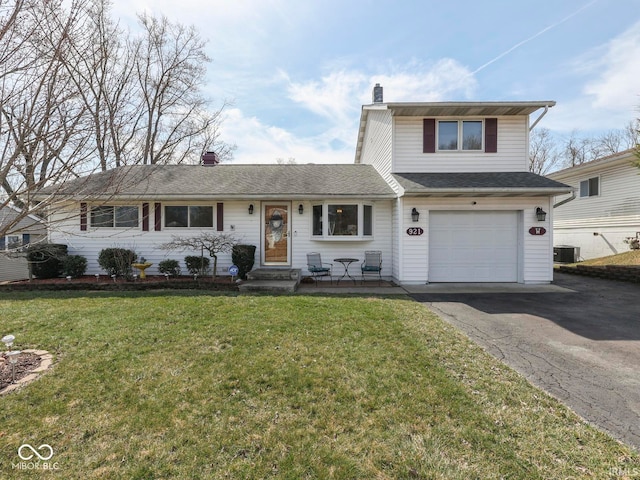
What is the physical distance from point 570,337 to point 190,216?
9966 millimetres

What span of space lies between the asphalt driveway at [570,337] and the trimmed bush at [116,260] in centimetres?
838

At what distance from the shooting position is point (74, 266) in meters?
8.97

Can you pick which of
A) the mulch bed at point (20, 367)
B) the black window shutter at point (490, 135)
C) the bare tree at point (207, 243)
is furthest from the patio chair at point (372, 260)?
the mulch bed at point (20, 367)

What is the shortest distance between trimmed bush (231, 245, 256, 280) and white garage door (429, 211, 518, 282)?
217 inches

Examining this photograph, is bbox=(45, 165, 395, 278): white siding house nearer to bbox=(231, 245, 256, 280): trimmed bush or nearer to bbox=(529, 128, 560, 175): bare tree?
bbox=(231, 245, 256, 280): trimmed bush

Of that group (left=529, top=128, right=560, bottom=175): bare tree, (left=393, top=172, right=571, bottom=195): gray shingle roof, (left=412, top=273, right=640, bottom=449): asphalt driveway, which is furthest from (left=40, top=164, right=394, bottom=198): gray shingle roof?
(left=529, top=128, right=560, bottom=175): bare tree

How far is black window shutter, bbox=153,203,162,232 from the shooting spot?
9.59 meters

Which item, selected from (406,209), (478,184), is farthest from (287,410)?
(478,184)

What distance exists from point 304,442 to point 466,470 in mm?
1146

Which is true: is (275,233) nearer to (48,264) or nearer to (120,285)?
(120,285)

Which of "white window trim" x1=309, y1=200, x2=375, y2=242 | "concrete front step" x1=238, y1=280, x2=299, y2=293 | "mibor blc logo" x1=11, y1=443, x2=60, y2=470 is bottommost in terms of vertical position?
"mibor blc logo" x1=11, y1=443, x2=60, y2=470

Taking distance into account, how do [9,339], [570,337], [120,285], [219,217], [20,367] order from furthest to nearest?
[219,217] → [120,285] → [570,337] → [20,367] → [9,339]

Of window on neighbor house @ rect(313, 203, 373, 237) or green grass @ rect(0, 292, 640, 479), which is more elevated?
window on neighbor house @ rect(313, 203, 373, 237)

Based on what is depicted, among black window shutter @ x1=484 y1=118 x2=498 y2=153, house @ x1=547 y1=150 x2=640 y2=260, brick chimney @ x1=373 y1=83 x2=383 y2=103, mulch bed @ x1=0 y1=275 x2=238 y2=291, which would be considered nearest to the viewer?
mulch bed @ x1=0 y1=275 x2=238 y2=291
